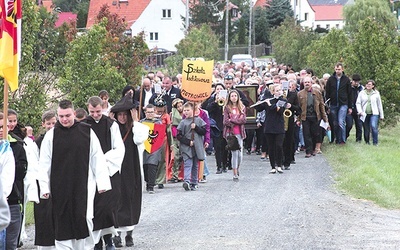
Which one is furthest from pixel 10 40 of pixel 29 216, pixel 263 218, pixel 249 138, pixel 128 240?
pixel 249 138

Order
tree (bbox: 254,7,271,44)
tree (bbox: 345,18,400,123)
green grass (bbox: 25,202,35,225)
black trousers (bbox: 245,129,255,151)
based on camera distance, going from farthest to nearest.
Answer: tree (bbox: 254,7,271,44) → tree (bbox: 345,18,400,123) → black trousers (bbox: 245,129,255,151) → green grass (bbox: 25,202,35,225)

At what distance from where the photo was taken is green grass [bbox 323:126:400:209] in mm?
17719

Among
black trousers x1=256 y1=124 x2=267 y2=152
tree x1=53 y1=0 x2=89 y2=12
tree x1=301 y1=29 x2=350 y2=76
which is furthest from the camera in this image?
tree x1=53 y1=0 x2=89 y2=12

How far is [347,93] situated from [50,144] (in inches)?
652

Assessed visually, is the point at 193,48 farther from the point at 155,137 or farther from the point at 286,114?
the point at 155,137

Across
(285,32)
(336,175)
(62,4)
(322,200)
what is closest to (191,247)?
(322,200)

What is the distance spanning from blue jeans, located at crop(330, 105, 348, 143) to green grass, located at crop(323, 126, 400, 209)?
0.90 ft

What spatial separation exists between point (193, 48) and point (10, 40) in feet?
127

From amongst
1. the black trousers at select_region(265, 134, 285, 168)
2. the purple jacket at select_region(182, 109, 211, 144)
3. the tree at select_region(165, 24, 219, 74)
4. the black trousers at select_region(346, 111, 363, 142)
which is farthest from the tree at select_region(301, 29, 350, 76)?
the purple jacket at select_region(182, 109, 211, 144)

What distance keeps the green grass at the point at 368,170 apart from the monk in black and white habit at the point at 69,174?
277 inches

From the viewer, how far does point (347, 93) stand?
26391mm

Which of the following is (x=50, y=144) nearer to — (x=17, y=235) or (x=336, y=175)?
(x=17, y=235)

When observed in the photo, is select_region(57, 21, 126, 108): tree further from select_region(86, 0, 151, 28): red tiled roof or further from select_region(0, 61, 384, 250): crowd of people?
select_region(86, 0, 151, 28): red tiled roof

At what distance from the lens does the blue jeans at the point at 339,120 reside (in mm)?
26484
